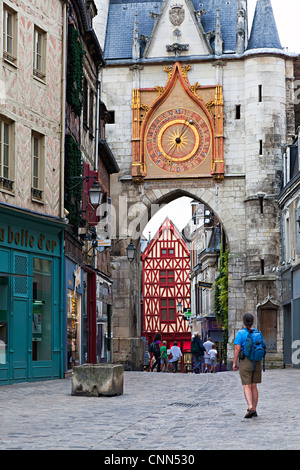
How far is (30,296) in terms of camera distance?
17.5 meters

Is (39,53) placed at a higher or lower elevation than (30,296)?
higher

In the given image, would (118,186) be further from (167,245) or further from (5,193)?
(167,245)

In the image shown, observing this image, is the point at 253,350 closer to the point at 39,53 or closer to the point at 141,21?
the point at 39,53

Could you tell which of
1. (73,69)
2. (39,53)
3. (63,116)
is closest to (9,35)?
(39,53)

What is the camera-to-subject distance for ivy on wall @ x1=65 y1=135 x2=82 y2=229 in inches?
800

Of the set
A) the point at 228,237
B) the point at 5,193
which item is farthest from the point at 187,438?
the point at 228,237

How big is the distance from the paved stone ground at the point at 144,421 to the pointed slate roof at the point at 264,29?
25222 mm

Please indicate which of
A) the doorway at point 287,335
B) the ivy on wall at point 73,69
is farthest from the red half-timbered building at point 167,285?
the ivy on wall at point 73,69

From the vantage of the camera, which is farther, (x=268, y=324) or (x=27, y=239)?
(x=268, y=324)

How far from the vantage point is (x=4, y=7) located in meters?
16.8

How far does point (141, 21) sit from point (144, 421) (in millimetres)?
33723

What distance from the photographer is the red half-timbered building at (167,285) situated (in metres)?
73.0

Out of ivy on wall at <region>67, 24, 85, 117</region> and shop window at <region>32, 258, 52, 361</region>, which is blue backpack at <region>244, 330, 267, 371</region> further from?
ivy on wall at <region>67, 24, 85, 117</region>

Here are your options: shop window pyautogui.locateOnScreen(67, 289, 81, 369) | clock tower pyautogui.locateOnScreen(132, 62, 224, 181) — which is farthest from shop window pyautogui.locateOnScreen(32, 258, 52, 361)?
clock tower pyautogui.locateOnScreen(132, 62, 224, 181)
